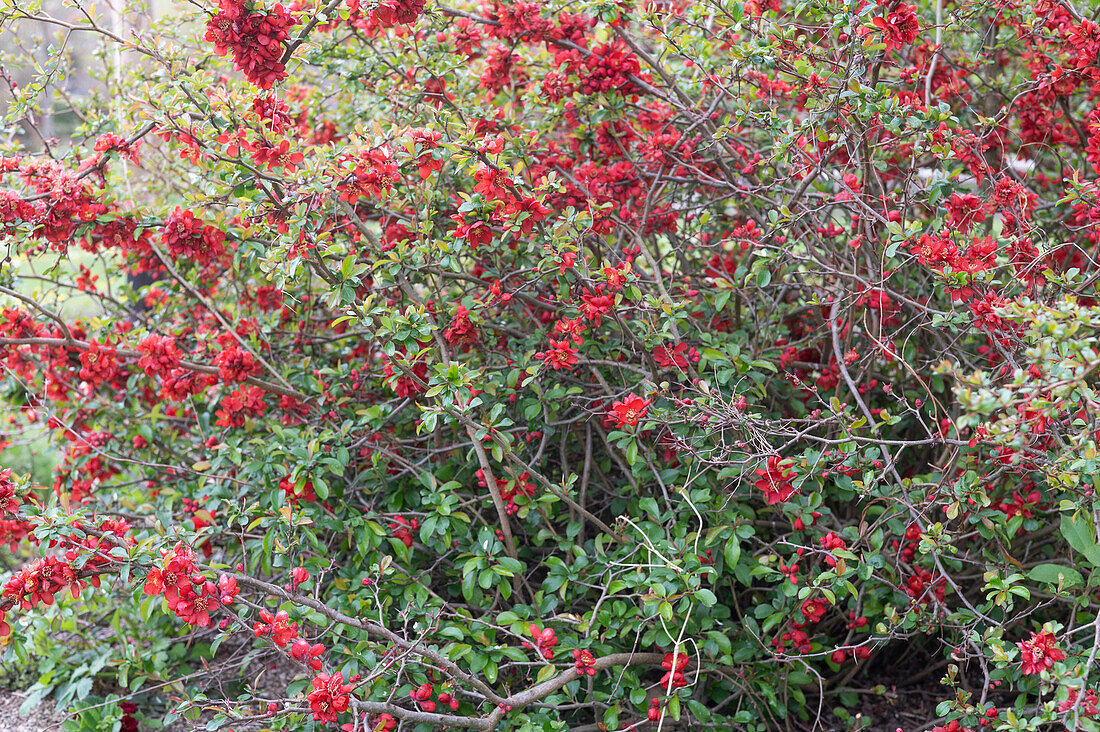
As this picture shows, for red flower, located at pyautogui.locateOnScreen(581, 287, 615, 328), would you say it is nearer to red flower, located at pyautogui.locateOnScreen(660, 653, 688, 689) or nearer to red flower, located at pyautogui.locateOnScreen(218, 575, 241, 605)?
red flower, located at pyautogui.locateOnScreen(660, 653, 688, 689)

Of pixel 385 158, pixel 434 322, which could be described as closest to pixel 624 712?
pixel 434 322

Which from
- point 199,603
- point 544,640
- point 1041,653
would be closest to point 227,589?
point 199,603

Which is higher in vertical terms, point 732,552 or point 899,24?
point 899,24

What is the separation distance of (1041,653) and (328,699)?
54.1 inches

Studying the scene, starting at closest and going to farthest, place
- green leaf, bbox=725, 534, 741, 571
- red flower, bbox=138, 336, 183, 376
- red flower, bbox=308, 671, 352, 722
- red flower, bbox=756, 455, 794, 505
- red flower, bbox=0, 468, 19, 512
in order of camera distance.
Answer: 1. red flower, bbox=308, 671, 352, 722
2. red flower, bbox=0, 468, 19, 512
3. red flower, bbox=756, 455, 794, 505
4. green leaf, bbox=725, 534, 741, 571
5. red flower, bbox=138, 336, 183, 376

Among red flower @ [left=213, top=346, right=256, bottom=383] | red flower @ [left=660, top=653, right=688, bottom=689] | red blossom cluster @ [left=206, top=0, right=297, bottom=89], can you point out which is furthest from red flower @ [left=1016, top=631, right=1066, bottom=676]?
red blossom cluster @ [left=206, top=0, right=297, bottom=89]

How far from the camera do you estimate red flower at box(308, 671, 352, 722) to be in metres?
1.62

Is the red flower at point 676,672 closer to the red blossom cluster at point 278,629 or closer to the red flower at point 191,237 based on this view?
the red blossom cluster at point 278,629

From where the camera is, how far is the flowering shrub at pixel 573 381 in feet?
6.52

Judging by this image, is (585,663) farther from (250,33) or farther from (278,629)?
(250,33)

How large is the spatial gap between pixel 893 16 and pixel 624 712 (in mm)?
1850

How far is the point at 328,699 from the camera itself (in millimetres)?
1624

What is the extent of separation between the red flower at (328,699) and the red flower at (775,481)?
101 centimetres

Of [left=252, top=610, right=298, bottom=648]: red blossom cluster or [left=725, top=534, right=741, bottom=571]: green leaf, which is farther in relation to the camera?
[left=725, top=534, right=741, bottom=571]: green leaf
